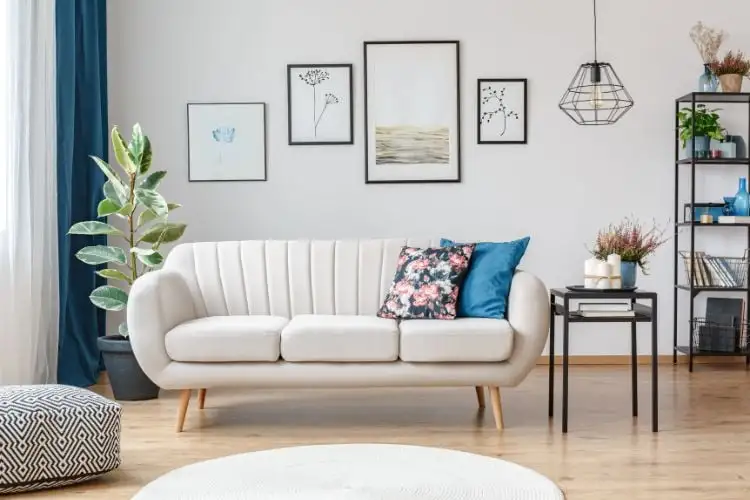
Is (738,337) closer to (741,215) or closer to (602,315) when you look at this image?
(741,215)

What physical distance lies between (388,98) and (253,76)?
2.75 ft

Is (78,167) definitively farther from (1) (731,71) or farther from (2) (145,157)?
(1) (731,71)

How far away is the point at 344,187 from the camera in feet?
17.9

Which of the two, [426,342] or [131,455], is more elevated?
[426,342]

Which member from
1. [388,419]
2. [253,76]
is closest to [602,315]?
[388,419]

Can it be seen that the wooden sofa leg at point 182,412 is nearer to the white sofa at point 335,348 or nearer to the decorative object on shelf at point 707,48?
the white sofa at point 335,348

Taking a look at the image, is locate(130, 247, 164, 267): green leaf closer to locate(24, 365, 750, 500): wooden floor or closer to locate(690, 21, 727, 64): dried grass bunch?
locate(24, 365, 750, 500): wooden floor

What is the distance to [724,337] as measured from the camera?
529 centimetres

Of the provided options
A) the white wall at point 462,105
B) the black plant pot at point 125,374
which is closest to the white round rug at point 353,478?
the black plant pot at point 125,374

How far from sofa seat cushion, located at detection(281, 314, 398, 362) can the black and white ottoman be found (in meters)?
0.86

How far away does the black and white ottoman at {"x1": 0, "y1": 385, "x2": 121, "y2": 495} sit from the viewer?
279cm

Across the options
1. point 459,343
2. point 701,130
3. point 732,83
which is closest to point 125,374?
point 459,343

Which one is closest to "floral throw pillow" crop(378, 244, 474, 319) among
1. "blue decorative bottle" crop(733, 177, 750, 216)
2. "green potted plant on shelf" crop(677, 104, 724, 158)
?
A: "green potted plant on shelf" crop(677, 104, 724, 158)

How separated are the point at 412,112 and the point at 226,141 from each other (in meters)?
1.15
